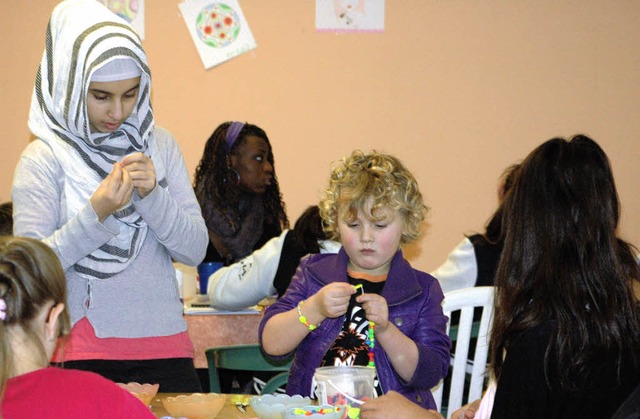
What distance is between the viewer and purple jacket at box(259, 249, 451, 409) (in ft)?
6.63

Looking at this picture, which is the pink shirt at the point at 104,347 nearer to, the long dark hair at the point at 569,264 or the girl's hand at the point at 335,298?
the girl's hand at the point at 335,298

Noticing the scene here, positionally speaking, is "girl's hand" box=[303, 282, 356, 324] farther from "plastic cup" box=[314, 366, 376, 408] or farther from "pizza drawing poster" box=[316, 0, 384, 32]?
"pizza drawing poster" box=[316, 0, 384, 32]

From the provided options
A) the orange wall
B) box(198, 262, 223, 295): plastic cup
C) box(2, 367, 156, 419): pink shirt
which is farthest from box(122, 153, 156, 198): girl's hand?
the orange wall

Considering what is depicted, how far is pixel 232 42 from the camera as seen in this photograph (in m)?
4.53

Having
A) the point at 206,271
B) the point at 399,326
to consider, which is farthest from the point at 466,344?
the point at 206,271

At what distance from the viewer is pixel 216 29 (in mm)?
4520

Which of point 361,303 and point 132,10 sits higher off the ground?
point 132,10

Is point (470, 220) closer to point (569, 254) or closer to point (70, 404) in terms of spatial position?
point (569, 254)

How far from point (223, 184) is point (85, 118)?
2.08 m

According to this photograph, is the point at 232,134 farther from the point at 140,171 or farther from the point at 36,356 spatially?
the point at 36,356

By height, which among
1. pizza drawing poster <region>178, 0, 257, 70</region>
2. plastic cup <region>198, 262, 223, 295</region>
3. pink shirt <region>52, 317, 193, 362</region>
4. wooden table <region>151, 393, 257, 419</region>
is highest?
pizza drawing poster <region>178, 0, 257, 70</region>

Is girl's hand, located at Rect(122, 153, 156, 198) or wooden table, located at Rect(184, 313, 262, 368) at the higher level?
girl's hand, located at Rect(122, 153, 156, 198)

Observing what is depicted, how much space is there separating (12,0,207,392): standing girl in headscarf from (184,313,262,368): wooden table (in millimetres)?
1058

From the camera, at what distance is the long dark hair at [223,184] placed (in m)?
3.99
